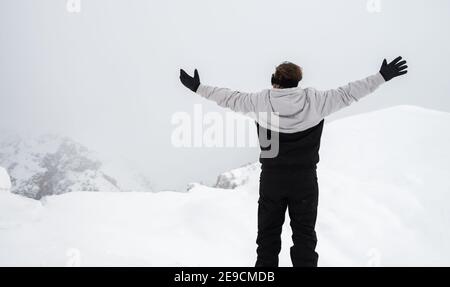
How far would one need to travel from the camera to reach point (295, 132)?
3129 millimetres

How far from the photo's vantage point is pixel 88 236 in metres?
4.80

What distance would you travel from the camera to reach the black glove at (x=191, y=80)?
3.35m

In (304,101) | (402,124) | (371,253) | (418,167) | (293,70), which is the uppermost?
(293,70)

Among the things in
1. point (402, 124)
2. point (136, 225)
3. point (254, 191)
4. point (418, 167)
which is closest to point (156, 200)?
point (136, 225)

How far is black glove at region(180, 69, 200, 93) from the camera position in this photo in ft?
11.0

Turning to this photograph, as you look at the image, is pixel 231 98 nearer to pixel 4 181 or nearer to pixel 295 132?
pixel 295 132

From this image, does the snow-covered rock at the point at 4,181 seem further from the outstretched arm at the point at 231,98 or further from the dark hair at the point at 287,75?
the dark hair at the point at 287,75

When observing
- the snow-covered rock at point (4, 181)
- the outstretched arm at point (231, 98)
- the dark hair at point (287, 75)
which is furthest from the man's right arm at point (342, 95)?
the snow-covered rock at point (4, 181)

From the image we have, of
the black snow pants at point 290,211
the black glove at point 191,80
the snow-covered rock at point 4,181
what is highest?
the black glove at point 191,80

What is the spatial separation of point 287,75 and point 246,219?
281cm

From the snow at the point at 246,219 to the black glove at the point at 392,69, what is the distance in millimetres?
2332
